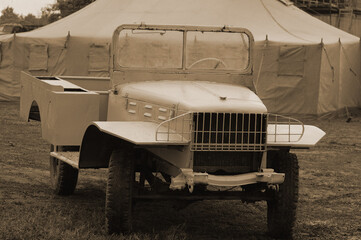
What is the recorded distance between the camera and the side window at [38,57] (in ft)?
70.6

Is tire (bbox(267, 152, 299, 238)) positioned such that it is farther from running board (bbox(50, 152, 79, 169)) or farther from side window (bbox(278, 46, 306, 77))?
side window (bbox(278, 46, 306, 77))

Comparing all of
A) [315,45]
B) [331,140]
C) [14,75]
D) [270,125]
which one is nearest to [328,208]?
[270,125]

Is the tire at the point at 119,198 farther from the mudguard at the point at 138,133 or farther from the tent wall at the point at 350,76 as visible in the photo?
the tent wall at the point at 350,76

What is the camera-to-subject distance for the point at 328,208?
8.04 meters

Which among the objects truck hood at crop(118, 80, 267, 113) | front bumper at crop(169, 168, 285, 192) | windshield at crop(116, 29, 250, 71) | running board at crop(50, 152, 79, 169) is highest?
windshield at crop(116, 29, 250, 71)

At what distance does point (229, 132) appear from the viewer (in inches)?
231

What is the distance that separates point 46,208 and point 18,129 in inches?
331

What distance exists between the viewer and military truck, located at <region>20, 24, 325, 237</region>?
231 inches

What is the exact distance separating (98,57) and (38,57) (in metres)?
1.78

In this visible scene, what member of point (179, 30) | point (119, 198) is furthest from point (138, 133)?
point (179, 30)

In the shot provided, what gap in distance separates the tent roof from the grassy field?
9452 mm

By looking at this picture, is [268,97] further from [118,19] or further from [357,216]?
[357,216]

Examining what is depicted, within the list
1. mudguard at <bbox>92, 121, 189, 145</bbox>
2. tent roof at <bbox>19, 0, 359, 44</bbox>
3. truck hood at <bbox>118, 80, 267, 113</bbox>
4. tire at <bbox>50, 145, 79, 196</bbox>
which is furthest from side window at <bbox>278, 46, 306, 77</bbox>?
mudguard at <bbox>92, 121, 189, 145</bbox>

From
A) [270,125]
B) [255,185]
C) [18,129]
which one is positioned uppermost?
[270,125]
